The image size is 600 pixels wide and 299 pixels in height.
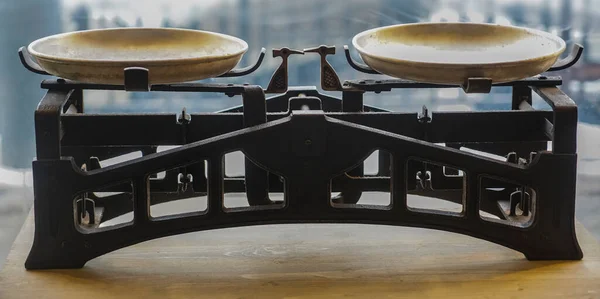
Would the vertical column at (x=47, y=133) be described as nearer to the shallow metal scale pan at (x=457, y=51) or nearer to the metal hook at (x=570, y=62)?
the shallow metal scale pan at (x=457, y=51)

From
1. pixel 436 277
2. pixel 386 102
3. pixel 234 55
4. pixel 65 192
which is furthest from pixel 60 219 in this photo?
pixel 386 102

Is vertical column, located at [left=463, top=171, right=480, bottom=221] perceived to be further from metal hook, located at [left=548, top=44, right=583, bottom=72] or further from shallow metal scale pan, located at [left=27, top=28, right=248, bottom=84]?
shallow metal scale pan, located at [left=27, top=28, right=248, bottom=84]

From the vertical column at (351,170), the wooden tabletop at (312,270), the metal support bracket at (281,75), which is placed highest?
the metal support bracket at (281,75)

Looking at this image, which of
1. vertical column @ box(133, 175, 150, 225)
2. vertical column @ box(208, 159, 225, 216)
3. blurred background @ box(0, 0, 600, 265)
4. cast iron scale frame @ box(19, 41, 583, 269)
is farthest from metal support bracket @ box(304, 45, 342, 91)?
Result: blurred background @ box(0, 0, 600, 265)

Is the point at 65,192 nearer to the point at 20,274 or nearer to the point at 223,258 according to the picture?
the point at 20,274

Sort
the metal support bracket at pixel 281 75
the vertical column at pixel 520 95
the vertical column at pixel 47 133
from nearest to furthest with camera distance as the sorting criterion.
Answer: the vertical column at pixel 47 133 → the metal support bracket at pixel 281 75 → the vertical column at pixel 520 95

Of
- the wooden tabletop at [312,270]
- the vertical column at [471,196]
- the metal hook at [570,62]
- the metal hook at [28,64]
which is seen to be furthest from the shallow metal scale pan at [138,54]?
the metal hook at [570,62]

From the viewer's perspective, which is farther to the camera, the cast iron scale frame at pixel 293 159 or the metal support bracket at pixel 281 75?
the metal support bracket at pixel 281 75

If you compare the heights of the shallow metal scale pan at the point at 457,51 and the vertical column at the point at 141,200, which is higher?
the shallow metal scale pan at the point at 457,51
